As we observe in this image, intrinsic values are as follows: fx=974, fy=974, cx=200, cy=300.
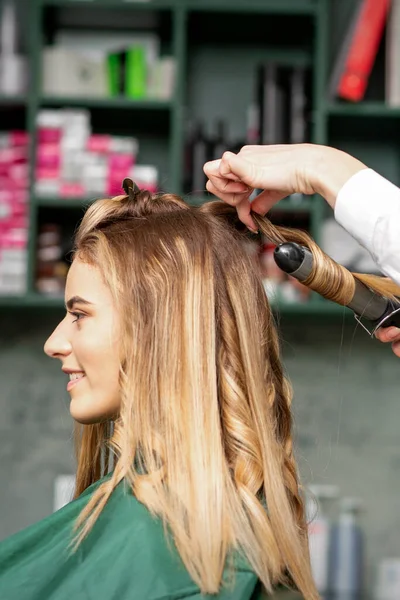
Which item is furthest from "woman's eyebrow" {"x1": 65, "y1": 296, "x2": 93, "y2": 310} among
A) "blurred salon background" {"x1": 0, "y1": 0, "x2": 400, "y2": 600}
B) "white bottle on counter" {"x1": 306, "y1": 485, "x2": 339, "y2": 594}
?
"white bottle on counter" {"x1": 306, "y1": 485, "x2": 339, "y2": 594}

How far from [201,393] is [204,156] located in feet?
6.78

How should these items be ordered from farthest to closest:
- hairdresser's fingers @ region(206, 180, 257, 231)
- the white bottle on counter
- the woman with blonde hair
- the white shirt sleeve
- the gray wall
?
1. the gray wall
2. the white bottle on counter
3. hairdresser's fingers @ region(206, 180, 257, 231)
4. the woman with blonde hair
5. the white shirt sleeve

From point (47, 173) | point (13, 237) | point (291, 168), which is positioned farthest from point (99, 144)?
point (291, 168)

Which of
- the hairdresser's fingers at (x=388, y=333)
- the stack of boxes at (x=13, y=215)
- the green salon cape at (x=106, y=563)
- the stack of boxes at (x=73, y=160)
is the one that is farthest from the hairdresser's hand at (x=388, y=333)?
the stack of boxes at (x=13, y=215)

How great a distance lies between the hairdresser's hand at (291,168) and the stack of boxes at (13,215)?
6.94 feet

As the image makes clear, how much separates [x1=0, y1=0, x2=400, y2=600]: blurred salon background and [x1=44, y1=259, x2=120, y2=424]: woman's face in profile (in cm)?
164

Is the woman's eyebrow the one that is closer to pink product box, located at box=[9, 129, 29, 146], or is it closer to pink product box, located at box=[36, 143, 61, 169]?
pink product box, located at box=[36, 143, 61, 169]

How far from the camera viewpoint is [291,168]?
4.60 feet

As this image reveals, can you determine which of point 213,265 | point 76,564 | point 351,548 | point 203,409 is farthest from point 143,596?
point 351,548

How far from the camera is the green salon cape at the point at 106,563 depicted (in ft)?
4.60

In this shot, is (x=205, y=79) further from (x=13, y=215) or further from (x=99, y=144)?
(x=13, y=215)

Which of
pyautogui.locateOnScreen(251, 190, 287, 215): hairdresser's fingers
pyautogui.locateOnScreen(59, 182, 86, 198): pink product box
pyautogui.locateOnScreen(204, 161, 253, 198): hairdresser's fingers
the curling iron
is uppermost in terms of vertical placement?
pyautogui.locateOnScreen(204, 161, 253, 198): hairdresser's fingers

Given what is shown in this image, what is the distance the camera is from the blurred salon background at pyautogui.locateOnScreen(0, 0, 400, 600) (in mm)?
3482

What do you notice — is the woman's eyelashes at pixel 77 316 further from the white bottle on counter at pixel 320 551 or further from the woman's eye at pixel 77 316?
the white bottle on counter at pixel 320 551
